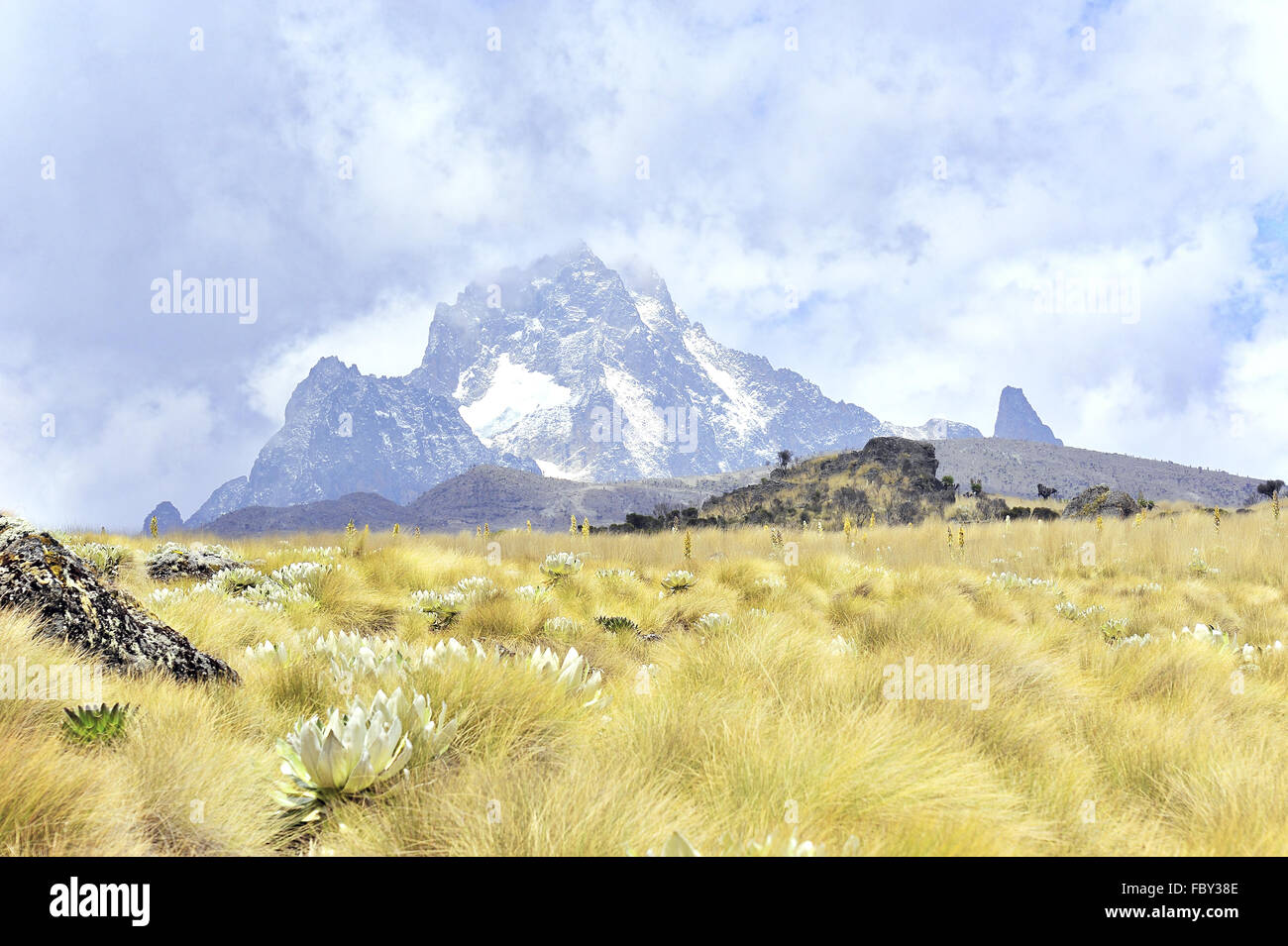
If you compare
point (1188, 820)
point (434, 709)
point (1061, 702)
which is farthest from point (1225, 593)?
point (434, 709)

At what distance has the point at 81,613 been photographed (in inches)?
116

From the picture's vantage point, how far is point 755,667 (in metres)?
3.54

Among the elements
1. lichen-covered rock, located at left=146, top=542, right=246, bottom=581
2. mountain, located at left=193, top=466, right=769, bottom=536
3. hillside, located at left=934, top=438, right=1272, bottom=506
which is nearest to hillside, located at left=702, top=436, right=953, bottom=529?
lichen-covered rock, located at left=146, top=542, right=246, bottom=581

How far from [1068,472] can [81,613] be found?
13616 centimetres

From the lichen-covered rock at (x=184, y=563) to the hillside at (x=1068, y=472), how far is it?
9957 centimetres

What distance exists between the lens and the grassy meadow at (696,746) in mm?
1693

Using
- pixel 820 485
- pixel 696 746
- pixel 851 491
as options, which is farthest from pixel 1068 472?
pixel 696 746

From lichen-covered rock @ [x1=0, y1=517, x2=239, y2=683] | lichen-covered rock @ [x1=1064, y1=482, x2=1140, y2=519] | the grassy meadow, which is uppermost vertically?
lichen-covered rock @ [x1=1064, y1=482, x2=1140, y2=519]

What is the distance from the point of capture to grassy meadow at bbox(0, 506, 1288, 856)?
169cm

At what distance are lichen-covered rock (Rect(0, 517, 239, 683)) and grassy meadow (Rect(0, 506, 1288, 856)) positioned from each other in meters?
0.25

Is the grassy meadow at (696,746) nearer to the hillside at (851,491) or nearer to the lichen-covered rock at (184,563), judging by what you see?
the lichen-covered rock at (184,563)

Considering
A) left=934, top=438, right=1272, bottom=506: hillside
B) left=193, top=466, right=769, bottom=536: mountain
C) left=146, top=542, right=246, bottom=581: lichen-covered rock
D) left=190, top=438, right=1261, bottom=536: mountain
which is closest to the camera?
left=146, top=542, right=246, bottom=581: lichen-covered rock

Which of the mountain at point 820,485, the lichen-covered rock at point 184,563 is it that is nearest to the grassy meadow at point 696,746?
the lichen-covered rock at point 184,563

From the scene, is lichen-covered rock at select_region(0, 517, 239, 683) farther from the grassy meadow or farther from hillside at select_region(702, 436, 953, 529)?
hillside at select_region(702, 436, 953, 529)
